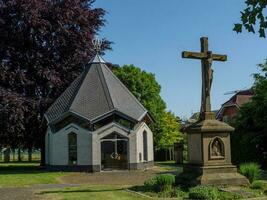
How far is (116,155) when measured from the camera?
3278 cm

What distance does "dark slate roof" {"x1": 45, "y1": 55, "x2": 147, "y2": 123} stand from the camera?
32312 mm

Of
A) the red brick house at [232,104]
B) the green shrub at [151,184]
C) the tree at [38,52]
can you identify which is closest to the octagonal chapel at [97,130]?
the tree at [38,52]

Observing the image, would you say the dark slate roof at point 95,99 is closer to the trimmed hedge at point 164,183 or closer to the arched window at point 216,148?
the arched window at point 216,148

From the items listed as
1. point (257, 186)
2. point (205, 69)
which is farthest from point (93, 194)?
point (205, 69)

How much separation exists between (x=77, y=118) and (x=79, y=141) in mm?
1591

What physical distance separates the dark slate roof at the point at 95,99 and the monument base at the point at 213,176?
15362mm

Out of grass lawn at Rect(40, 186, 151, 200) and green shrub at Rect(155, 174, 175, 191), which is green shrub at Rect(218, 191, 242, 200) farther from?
grass lawn at Rect(40, 186, 151, 200)

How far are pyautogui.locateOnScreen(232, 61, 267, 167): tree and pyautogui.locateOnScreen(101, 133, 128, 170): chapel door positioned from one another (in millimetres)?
7604

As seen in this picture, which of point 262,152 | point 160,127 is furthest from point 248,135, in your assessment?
point 160,127

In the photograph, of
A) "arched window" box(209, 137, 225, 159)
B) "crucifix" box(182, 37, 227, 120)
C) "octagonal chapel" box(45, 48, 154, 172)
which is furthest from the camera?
"octagonal chapel" box(45, 48, 154, 172)

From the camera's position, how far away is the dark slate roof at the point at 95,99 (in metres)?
32.3

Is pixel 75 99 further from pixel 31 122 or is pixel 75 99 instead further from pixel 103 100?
pixel 31 122

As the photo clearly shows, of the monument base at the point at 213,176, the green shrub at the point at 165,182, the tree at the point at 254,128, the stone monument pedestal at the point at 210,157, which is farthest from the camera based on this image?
the tree at the point at 254,128

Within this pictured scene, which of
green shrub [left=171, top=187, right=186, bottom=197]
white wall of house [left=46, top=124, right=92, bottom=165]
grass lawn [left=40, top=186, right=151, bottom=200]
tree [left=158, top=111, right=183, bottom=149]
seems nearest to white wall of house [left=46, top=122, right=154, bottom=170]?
white wall of house [left=46, top=124, right=92, bottom=165]
